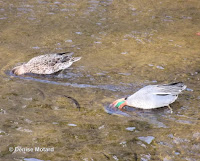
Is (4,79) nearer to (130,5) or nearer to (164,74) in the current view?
(164,74)

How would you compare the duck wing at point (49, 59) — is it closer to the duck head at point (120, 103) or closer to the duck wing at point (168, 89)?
the duck head at point (120, 103)

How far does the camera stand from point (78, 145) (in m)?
5.89

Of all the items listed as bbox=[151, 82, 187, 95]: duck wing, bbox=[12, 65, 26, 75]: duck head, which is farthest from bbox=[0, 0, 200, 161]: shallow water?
bbox=[151, 82, 187, 95]: duck wing

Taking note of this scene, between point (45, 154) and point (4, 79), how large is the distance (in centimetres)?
317

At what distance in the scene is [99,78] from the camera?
8.51 metres

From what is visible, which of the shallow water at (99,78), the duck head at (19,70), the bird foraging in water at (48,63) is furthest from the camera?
the bird foraging in water at (48,63)

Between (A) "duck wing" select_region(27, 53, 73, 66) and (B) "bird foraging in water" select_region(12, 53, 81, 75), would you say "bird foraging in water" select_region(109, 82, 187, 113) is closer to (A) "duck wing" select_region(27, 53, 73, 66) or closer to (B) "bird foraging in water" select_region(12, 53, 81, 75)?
(B) "bird foraging in water" select_region(12, 53, 81, 75)

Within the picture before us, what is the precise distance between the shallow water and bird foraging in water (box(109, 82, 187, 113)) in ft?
0.53

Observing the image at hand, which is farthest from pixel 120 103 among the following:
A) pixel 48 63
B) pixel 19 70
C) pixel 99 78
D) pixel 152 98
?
pixel 19 70

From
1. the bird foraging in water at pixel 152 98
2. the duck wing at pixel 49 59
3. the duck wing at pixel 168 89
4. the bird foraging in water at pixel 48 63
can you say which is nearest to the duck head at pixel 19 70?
the bird foraging in water at pixel 48 63

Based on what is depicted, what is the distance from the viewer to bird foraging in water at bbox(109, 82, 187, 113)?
7172 millimetres

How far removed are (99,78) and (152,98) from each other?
5.39 feet

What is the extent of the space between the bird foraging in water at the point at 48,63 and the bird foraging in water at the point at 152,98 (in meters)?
2.13

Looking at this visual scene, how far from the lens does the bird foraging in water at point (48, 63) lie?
8.83m
